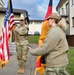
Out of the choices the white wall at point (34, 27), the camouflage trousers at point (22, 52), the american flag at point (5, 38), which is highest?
the american flag at point (5, 38)

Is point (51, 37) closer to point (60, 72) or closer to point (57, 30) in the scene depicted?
point (57, 30)

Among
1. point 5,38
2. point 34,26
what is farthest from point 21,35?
point 34,26

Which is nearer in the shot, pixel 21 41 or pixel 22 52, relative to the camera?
pixel 21 41

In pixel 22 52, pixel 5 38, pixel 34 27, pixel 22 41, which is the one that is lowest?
pixel 34 27

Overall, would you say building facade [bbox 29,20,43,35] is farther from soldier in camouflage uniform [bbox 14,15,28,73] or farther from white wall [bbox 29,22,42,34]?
soldier in camouflage uniform [bbox 14,15,28,73]

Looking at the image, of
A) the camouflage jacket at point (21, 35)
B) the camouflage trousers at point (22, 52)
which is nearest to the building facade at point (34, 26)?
the camouflage trousers at point (22, 52)


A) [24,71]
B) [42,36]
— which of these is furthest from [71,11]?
[42,36]

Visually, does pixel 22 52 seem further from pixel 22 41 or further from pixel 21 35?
pixel 21 35

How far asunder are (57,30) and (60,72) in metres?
0.75

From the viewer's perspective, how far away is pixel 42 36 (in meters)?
7.70

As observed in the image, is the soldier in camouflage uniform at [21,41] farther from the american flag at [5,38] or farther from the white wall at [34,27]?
the white wall at [34,27]

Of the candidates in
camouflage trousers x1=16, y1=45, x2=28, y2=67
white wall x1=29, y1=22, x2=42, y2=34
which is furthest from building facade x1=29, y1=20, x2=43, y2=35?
camouflage trousers x1=16, y1=45, x2=28, y2=67

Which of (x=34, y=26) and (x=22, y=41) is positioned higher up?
(x=22, y=41)

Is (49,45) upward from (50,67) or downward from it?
Result: upward
